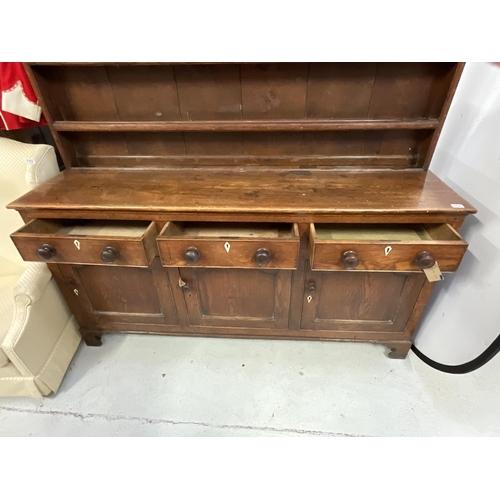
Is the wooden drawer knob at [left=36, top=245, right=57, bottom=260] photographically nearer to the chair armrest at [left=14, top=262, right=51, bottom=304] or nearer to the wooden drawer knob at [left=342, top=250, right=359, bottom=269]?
the chair armrest at [left=14, top=262, right=51, bottom=304]

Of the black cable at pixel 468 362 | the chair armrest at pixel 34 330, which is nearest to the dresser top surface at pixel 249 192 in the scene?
the chair armrest at pixel 34 330

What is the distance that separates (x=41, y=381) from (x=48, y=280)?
1.35 feet

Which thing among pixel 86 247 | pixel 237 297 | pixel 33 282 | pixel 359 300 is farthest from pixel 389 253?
pixel 33 282

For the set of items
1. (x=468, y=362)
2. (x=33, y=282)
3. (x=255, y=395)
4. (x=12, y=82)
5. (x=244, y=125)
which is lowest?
(x=255, y=395)

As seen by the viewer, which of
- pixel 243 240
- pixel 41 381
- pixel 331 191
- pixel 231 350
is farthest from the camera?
pixel 231 350

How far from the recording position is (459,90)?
1221 millimetres

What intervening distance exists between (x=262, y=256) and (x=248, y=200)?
0.73 ft

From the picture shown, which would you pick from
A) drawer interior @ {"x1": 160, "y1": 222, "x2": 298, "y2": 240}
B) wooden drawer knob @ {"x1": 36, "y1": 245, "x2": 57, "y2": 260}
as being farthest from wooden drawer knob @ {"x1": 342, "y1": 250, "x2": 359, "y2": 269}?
wooden drawer knob @ {"x1": 36, "y1": 245, "x2": 57, "y2": 260}

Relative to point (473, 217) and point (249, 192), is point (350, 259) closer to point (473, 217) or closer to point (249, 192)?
point (249, 192)

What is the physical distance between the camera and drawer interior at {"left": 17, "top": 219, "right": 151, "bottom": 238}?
1141mm

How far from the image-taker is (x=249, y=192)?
1.14m

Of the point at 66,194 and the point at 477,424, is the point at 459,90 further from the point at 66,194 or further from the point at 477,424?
the point at 66,194

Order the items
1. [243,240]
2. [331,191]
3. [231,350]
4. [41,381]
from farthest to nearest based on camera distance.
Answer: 1. [231,350]
2. [41,381]
3. [331,191]
4. [243,240]

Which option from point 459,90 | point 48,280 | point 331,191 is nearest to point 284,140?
point 331,191
